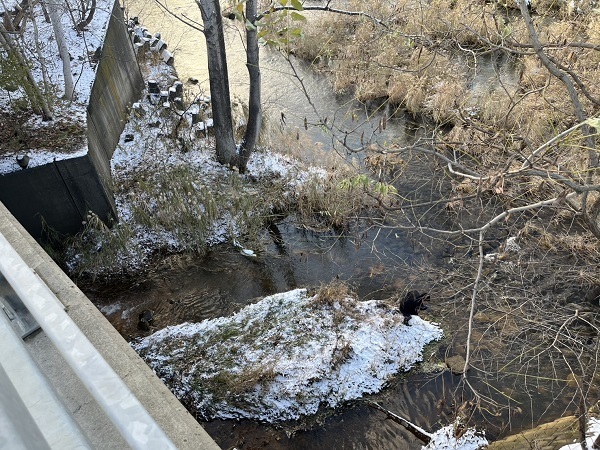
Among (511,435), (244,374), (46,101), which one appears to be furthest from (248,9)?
(511,435)

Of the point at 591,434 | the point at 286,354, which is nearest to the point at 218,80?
the point at 286,354

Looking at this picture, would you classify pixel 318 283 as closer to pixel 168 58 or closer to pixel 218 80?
pixel 218 80

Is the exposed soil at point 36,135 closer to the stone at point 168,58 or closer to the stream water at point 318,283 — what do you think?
the stream water at point 318,283

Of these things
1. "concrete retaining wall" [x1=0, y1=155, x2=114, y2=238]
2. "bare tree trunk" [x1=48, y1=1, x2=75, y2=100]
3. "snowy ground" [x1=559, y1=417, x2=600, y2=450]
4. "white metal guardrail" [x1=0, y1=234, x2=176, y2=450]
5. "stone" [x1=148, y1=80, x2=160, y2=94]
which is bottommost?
"snowy ground" [x1=559, y1=417, x2=600, y2=450]

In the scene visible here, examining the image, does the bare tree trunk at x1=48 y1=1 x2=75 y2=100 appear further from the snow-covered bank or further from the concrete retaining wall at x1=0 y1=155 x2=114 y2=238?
the snow-covered bank

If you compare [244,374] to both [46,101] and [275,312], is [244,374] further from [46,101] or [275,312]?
[46,101]

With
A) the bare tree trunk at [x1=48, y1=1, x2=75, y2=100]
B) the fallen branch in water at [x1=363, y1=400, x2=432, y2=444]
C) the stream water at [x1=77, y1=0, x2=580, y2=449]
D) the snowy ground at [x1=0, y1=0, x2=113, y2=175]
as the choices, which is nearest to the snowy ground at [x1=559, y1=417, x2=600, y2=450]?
the stream water at [x1=77, y1=0, x2=580, y2=449]

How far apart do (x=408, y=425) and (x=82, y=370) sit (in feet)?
12.9

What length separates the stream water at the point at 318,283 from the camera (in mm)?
4289

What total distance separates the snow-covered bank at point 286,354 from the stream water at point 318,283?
0.52 ft

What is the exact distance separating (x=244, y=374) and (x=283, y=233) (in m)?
2.41

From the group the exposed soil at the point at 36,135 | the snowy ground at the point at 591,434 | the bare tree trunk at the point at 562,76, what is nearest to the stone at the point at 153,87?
the exposed soil at the point at 36,135

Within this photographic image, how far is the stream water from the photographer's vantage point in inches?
169

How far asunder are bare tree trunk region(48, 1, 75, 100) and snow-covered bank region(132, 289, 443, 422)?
3786mm
